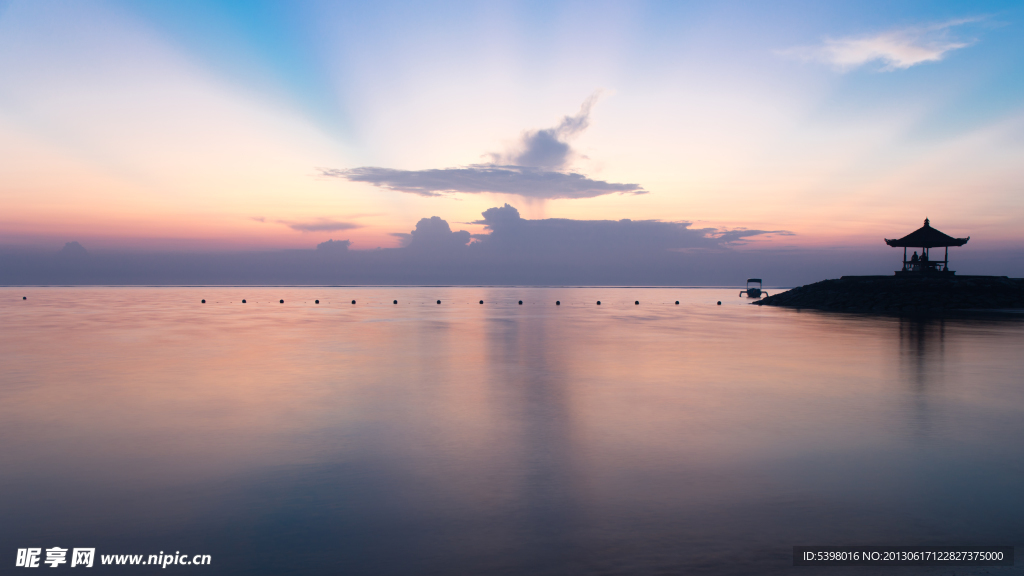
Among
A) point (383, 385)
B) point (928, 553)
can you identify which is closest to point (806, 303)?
point (383, 385)

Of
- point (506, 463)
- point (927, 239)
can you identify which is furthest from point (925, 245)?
point (506, 463)

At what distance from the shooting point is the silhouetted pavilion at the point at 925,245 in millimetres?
49438

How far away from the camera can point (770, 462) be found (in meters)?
7.55

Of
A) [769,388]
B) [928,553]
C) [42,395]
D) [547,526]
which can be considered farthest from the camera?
[769,388]

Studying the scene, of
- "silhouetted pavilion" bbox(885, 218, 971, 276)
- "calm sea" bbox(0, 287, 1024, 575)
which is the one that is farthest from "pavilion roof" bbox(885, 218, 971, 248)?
"calm sea" bbox(0, 287, 1024, 575)

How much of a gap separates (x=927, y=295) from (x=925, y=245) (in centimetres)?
579

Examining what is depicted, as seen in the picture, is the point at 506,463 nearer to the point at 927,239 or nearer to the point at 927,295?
the point at 927,295

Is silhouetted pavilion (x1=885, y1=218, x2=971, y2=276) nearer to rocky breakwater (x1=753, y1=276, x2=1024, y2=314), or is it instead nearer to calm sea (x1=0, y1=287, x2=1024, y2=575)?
rocky breakwater (x1=753, y1=276, x2=1024, y2=314)

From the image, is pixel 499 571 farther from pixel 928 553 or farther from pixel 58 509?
pixel 58 509

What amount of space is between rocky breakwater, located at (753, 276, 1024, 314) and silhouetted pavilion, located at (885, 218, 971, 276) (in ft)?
4.94

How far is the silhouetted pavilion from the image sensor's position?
49438 mm

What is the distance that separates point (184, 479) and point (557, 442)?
503 cm

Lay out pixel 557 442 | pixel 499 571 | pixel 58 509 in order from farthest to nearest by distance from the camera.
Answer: pixel 557 442
pixel 58 509
pixel 499 571

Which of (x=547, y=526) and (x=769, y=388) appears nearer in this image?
(x=547, y=526)
